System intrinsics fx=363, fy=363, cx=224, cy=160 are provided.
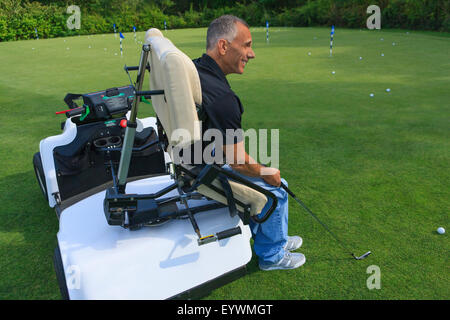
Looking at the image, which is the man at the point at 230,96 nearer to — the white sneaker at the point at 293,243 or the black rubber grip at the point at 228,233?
the black rubber grip at the point at 228,233

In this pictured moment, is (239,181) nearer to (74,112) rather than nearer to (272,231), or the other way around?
(272,231)

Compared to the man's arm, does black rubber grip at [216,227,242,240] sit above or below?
below

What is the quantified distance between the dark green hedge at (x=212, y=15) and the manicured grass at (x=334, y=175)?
16.2 m

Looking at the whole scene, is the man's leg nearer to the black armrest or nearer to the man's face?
the black armrest

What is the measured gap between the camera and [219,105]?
74.4 inches

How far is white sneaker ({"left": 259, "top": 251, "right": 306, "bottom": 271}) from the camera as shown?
2.63 metres

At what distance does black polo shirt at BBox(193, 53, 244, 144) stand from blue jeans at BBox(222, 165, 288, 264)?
1.70 ft

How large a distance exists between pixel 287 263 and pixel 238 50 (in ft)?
5.04

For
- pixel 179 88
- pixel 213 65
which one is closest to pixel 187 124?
pixel 179 88

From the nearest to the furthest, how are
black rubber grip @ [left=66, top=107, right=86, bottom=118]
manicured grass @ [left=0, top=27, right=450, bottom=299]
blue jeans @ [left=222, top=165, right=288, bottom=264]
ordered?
blue jeans @ [left=222, top=165, right=288, bottom=264] < manicured grass @ [left=0, top=27, right=450, bottom=299] < black rubber grip @ [left=66, top=107, right=86, bottom=118]

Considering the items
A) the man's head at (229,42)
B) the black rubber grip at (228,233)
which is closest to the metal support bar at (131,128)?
the man's head at (229,42)

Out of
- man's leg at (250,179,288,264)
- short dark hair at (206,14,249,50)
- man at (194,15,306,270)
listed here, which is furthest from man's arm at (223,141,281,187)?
short dark hair at (206,14,249,50)

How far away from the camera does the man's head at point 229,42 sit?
79.4 inches

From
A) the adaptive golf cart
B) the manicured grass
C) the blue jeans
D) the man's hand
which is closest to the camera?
the adaptive golf cart
